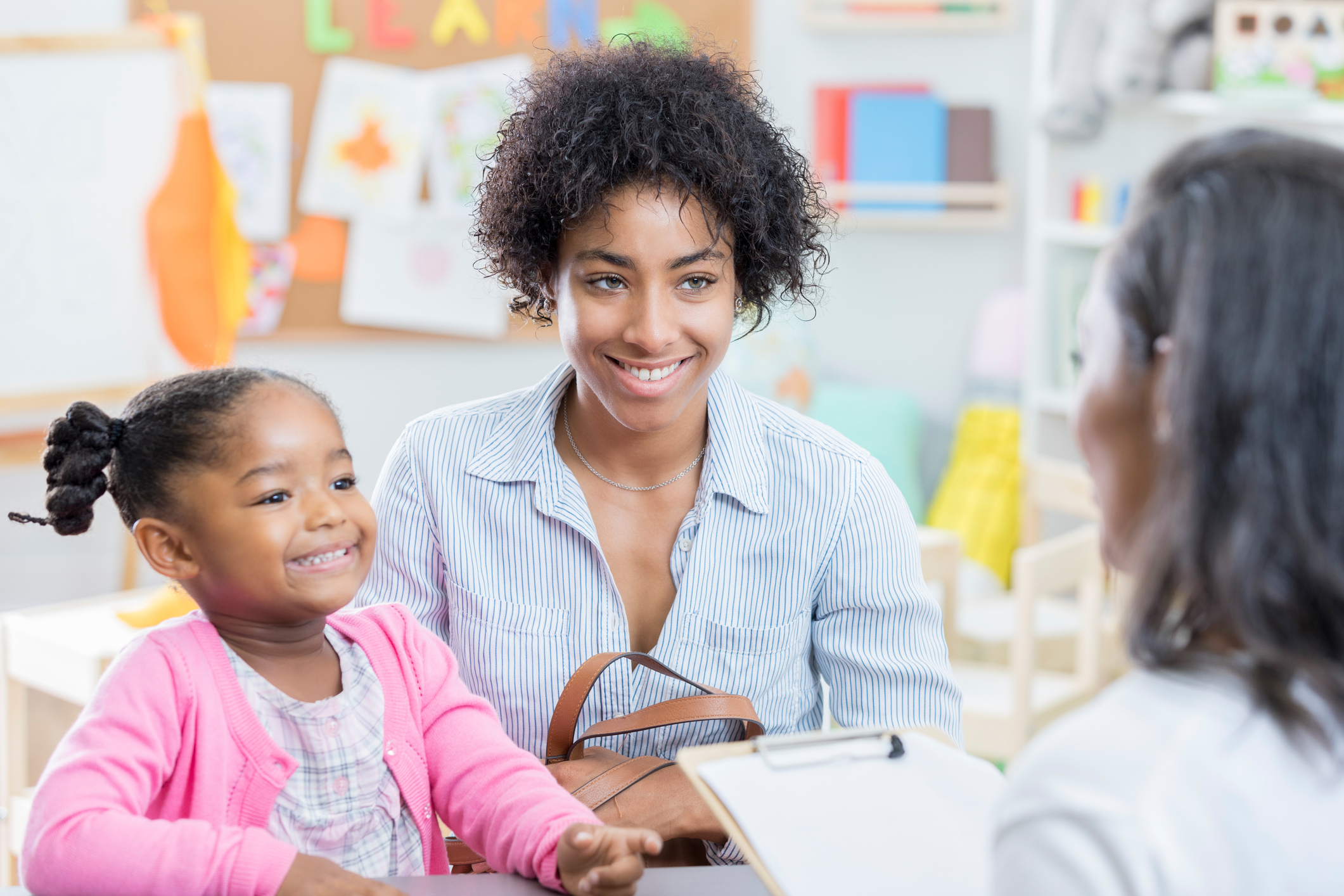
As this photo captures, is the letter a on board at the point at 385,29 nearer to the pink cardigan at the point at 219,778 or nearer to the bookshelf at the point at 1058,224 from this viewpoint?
the bookshelf at the point at 1058,224

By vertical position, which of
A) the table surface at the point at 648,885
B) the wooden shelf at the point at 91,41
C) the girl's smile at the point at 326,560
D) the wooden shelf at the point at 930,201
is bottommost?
the table surface at the point at 648,885

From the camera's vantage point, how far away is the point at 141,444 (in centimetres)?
100

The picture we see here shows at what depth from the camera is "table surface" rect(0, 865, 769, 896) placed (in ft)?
2.72

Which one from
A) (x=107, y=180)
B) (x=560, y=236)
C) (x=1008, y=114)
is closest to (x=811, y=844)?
(x=560, y=236)

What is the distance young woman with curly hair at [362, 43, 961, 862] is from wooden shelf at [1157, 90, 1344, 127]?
5.77 ft

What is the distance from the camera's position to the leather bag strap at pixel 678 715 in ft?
3.81

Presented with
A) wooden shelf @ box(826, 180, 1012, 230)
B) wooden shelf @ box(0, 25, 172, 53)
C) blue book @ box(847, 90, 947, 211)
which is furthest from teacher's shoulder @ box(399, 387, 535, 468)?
blue book @ box(847, 90, 947, 211)

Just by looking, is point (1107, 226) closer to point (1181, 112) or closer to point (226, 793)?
point (1181, 112)

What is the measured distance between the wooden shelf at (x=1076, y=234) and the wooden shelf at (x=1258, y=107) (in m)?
0.31

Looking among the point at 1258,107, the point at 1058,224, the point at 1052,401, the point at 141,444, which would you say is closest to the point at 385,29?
the point at 1058,224

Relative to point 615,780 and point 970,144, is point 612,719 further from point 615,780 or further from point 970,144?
point 970,144

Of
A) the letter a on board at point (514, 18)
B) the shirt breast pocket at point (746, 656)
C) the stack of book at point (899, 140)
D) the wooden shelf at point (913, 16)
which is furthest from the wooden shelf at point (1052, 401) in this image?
the shirt breast pocket at point (746, 656)

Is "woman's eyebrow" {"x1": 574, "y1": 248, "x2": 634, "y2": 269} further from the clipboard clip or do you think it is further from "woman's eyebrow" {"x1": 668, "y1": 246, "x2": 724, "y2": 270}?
the clipboard clip

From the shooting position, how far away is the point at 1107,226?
9.89 feet
